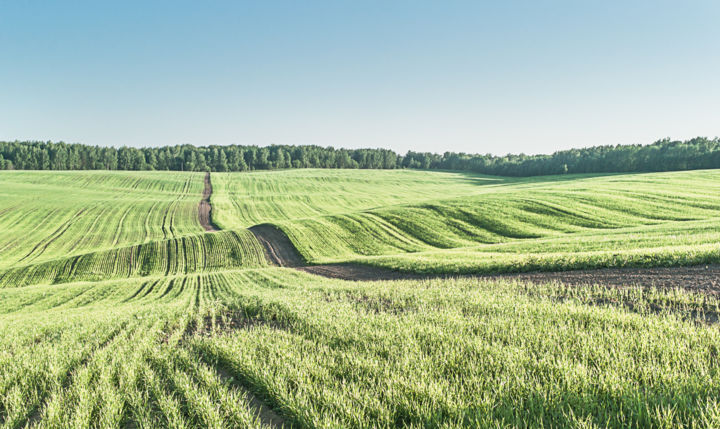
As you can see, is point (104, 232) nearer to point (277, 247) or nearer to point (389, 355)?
point (277, 247)


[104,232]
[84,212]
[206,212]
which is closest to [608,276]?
[104,232]

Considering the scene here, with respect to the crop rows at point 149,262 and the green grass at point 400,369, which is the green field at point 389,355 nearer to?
the green grass at point 400,369

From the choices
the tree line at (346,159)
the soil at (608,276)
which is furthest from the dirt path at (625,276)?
the tree line at (346,159)

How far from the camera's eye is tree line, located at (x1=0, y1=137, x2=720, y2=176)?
102 meters

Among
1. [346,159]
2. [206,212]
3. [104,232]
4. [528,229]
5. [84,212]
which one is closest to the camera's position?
[528,229]

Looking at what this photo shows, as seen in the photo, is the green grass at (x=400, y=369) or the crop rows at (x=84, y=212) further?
the crop rows at (x=84, y=212)

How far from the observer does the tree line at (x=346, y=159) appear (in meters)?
102

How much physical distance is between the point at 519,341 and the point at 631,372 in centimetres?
179

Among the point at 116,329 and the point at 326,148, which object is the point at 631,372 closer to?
the point at 116,329

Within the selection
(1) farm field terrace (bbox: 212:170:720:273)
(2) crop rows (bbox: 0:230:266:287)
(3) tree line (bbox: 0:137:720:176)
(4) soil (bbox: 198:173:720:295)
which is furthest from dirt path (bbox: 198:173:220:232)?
(3) tree line (bbox: 0:137:720:176)

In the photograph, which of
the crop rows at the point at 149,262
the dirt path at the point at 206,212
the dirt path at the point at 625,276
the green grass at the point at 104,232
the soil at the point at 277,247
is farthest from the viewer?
the dirt path at the point at 206,212

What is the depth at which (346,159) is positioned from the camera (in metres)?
174

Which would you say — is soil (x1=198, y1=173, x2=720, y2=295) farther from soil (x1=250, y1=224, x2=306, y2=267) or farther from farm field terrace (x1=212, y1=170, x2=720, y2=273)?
soil (x1=250, y1=224, x2=306, y2=267)

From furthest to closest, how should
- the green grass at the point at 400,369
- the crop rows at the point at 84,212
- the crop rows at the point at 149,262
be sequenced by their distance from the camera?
the crop rows at the point at 84,212 < the crop rows at the point at 149,262 < the green grass at the point at 400,369
